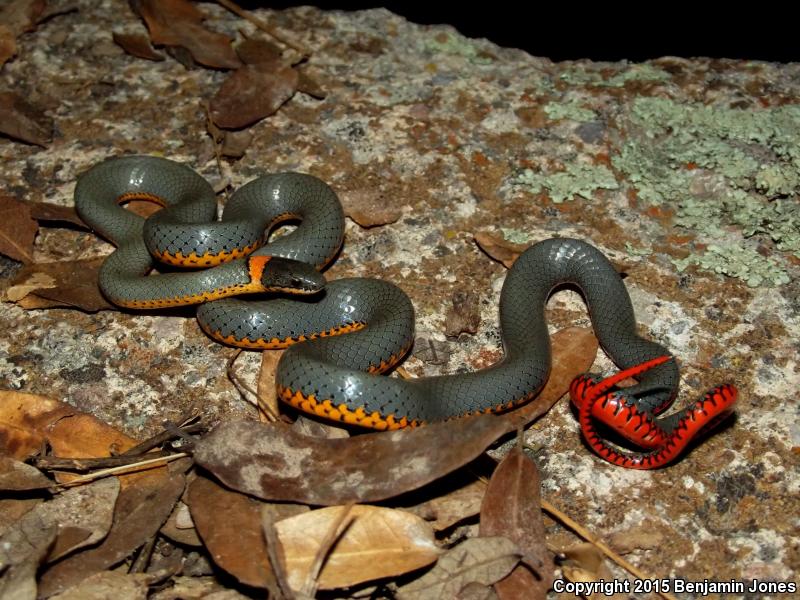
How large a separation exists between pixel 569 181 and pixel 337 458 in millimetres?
3182

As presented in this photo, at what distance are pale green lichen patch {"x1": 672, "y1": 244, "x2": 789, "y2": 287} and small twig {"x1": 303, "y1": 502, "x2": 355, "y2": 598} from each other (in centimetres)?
312

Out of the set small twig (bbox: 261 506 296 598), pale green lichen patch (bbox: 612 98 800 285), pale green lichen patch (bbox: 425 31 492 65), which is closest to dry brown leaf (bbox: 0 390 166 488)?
small twig (bbox: 261 506 296 598)

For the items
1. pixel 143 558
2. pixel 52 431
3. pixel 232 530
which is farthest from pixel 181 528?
pixel 52 431

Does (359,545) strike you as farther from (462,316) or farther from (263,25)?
(263,25)

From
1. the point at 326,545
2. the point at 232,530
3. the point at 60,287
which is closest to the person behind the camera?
the point at 326,545

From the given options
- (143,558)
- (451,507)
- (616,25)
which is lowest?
(143,558)

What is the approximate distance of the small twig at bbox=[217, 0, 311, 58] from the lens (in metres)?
7.33

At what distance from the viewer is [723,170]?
242 inches

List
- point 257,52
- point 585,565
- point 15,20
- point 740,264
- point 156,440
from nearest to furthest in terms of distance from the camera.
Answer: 1. point 585,565
2. point 156,440
3. point 740,264
4. point 257,52
5. point 15,20

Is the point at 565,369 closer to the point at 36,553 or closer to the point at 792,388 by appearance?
the point at 792,388

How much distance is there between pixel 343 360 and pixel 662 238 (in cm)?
267

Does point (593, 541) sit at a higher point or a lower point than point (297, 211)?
lower

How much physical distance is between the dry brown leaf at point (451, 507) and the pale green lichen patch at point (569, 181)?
107 inches

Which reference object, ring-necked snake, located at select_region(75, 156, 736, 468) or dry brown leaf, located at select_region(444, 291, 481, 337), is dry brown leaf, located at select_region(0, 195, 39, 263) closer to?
ring-necked snake, located at select_region(75, 156, 736, 468)
